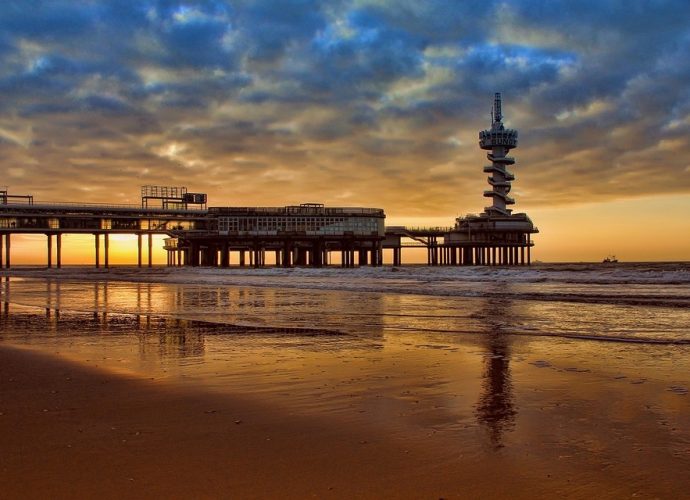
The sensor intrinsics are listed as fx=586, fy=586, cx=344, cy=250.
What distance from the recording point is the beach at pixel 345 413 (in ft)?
12.4

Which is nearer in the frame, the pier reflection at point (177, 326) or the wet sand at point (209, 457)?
the wet sand at point (209, 457)

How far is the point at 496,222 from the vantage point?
101 meters

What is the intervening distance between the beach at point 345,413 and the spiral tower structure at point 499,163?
308 ft

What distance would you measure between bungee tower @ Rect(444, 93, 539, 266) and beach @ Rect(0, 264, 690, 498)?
90.9 metres

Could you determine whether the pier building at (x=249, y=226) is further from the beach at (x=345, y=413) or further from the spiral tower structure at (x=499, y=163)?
the beach at (x=345, y=413)

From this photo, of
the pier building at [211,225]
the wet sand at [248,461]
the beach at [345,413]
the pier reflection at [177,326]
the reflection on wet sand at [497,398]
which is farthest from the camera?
the pier building at [211,225]

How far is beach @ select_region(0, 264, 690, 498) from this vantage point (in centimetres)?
378

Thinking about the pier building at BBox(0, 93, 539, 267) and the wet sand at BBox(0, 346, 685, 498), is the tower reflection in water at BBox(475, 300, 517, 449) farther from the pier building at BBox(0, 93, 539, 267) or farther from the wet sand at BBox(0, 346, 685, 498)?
the pier building at BBox(0, 93, 539, 267)

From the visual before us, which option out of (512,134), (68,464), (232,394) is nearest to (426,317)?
(232,394)

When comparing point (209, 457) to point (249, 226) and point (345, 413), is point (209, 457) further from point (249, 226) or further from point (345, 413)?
point (249, 226)

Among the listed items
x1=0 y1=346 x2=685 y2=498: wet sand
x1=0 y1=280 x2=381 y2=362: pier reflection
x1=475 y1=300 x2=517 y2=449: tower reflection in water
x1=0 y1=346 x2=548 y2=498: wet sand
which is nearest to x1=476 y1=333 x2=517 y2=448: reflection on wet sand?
x1=475 y1=300 x2=517 y2=449: tower reflection in water

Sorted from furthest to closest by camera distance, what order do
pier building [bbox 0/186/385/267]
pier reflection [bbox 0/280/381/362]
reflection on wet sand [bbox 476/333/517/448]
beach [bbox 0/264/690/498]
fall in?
pier building [bbox 0/186/385/267]
pier reflection [bbox 0/280/381/362]
reflection on wet sand [bbox 476/333/517/448]
beach [bbox 0/264/690/498]

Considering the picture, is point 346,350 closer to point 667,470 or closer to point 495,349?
point 495,349

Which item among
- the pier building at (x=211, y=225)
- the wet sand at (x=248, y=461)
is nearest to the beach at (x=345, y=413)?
the wet sand at (x=248, y=461)
